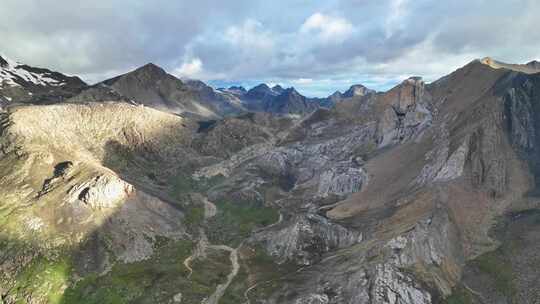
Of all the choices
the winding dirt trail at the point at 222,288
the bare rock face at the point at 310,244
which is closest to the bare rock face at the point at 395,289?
the bare rock face at the point at 310,244

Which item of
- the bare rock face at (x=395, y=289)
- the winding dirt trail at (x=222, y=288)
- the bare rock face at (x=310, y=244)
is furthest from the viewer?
the bare rock face at (x=310, y=244)

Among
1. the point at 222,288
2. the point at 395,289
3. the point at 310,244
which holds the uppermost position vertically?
the point at 395,289

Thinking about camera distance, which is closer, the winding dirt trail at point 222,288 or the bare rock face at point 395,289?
the bare rock face at point 395,289

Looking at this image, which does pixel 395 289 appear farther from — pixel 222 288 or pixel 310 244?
pixel 222 288

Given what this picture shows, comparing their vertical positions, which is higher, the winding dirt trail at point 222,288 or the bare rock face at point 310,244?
the bare rock face at point 310,244

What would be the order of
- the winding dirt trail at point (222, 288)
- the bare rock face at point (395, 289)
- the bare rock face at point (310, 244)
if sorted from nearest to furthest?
the bare rock face at point (395, 289)
the winding dirt trail at point (222, 288)
the bare rock face at point (310, 244)

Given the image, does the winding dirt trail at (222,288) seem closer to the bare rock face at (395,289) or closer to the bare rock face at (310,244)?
the bare rock face at (310,244)

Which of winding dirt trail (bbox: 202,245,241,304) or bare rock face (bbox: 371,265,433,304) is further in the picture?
winding dirt trail (bbox: 202,245,241,304)

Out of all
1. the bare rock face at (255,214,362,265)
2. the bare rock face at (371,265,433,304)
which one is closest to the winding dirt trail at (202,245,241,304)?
the bare rock face at (255,214,362,265)

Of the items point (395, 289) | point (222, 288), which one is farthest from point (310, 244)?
point (395, 289)

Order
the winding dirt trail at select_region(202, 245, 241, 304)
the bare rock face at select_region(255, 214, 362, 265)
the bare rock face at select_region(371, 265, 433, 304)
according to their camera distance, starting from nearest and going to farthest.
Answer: the bare rock face at select_region(371, 265, 433, 304)
the winding dirt trail at select_region(202, 245, 241, 304)
the bare rock face at select_region(255, 214, 362, 265)

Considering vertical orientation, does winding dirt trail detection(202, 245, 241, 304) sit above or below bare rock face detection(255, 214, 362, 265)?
below

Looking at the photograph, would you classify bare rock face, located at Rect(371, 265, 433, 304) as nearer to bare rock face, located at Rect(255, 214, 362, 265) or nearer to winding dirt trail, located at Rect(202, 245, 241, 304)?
bare rock face, located at Rect(255, 214, 362, 265)

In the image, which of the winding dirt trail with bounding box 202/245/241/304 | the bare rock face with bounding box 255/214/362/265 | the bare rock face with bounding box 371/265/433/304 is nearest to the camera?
the bare rock face with bounding box 371/265/433/304
